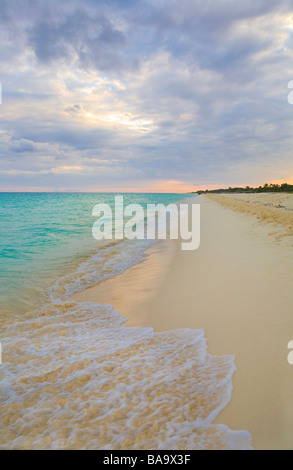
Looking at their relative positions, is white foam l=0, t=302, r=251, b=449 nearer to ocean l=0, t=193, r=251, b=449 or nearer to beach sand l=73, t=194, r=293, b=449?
ocean l=0, t=193, r=251, b=449

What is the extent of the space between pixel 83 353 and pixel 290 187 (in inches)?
2520

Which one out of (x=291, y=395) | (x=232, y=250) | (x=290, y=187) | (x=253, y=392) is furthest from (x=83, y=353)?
(x=290, y=187)

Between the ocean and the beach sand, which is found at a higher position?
the beach sand

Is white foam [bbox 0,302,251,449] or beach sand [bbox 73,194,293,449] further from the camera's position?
beach sand [bbox 73,194,293,449]

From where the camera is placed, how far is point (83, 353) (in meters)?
3.44

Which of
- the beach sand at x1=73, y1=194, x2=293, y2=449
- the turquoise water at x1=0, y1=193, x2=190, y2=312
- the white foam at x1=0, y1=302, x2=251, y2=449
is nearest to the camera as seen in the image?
the white foam at x1=0, y1=302, x2=251, y2=449

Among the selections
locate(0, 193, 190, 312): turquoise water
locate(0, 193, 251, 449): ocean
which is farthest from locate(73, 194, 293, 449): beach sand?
locate(0, 193, 190, 312): turquoise water

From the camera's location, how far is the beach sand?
2.29m

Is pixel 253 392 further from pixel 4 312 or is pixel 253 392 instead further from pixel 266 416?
pixel 4 312

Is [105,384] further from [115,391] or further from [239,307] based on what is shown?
[239,307]

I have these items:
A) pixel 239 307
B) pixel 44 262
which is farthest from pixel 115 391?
pixel 44 262

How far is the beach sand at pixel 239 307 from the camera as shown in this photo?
2.29 m

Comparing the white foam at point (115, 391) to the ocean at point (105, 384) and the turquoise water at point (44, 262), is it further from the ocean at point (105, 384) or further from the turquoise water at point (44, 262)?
the turquoise water at point (44, 262)

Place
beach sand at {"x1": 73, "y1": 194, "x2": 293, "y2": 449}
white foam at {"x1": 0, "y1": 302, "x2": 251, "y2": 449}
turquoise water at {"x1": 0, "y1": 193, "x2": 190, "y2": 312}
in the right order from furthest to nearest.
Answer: turquoise water at {"x1": 0, "y1": 193, "x2": 190, "y2": 312}, beach sand at {"x1": 73, "y1": 194, "x2": 293, "y2": 449}, white foam at {"x1": 0, "y1": 302, "x2": 251, "y2": 449}
